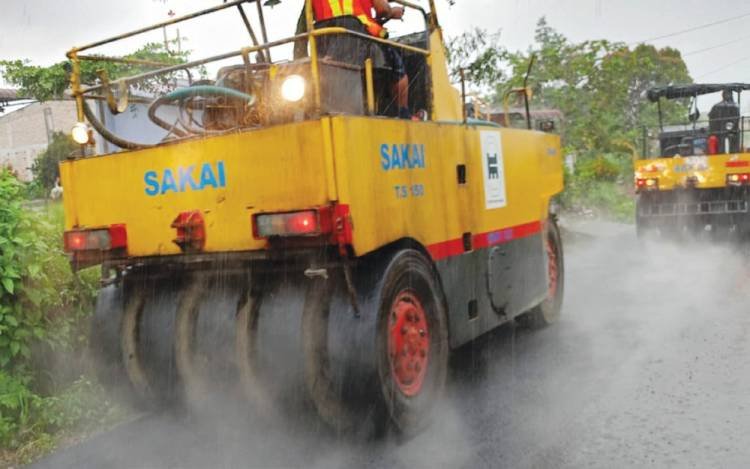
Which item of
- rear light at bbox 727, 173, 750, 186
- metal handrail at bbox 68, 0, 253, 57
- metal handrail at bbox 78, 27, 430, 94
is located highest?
metal handrail at bbox 68, 0, 253, 57

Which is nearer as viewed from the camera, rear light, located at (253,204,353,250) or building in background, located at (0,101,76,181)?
rear light, located at (253,204,353,250)

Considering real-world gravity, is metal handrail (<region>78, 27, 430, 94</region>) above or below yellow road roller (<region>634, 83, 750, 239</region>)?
above

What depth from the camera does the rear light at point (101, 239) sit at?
459cm

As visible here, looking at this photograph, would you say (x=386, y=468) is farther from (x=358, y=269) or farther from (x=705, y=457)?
(x=705, y=457)

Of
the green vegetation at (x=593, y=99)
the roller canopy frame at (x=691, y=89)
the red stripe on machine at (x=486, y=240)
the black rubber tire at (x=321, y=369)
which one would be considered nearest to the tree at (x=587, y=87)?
the green vegetation at (x=593, y=99)

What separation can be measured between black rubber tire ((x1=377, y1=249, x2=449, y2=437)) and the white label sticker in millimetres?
1196

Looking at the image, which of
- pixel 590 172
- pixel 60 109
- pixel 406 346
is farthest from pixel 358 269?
pixel 60 109

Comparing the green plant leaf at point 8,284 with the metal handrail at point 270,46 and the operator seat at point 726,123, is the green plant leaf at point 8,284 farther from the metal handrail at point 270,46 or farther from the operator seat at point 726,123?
the operator seat at point 726,123

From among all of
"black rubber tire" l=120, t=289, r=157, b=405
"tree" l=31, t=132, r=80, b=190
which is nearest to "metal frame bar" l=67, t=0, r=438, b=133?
"black rubber tire" l=120, t=289, r=157, b=405

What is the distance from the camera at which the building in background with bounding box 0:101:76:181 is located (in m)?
33.8

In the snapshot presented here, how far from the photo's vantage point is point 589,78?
2927 centimetres

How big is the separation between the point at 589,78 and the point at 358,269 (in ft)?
88.5

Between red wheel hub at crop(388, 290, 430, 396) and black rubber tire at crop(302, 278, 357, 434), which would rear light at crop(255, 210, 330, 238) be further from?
red wheel hub at crop(388, 290, 430, 396)

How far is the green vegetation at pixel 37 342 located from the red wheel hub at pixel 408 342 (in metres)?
2.04
